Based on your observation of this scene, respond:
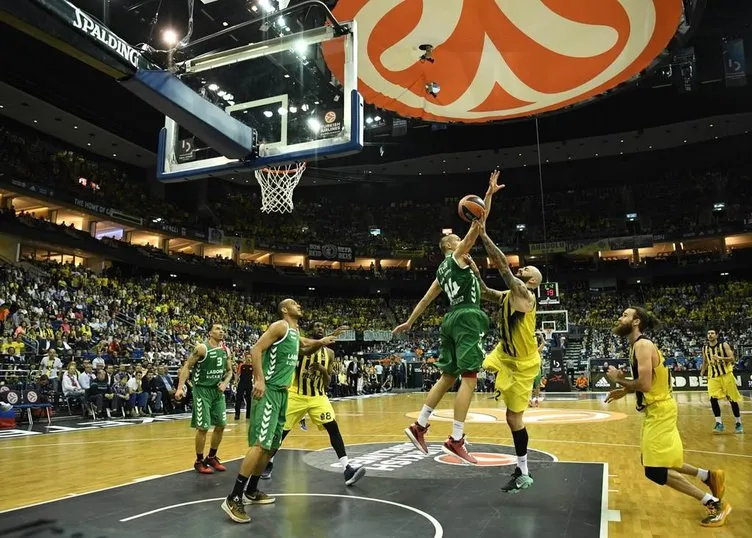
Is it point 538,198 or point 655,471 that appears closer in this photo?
point 655,471

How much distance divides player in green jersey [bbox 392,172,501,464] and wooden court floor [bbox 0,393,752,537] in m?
0.96

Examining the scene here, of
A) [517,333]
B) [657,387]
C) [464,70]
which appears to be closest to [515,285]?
[517,333]

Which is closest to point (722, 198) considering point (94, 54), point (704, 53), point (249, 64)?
point (704, 53)

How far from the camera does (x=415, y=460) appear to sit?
7.48 meters

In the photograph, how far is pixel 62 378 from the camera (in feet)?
47.1

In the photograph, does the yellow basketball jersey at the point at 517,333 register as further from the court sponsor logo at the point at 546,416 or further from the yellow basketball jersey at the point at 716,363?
the court sponsor logo at the point at 546,416

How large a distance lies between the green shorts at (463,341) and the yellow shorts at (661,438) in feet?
4.90

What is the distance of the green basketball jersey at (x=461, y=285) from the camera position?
210 inches

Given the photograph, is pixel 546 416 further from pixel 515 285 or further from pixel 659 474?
pixel 515 285

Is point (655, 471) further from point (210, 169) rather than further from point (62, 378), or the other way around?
point (62, 378)

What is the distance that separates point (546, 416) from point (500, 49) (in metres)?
8.57

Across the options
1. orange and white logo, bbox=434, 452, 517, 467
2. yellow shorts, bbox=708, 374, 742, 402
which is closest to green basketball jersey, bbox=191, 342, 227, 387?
orange and white logo, bbox=434, 452, 517, 467

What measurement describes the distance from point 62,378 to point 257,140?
1074cm

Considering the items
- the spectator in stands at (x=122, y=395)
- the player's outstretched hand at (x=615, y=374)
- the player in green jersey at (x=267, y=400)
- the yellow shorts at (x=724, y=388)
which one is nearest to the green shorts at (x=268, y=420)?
the player in green jersey at (x=267, y=400)
